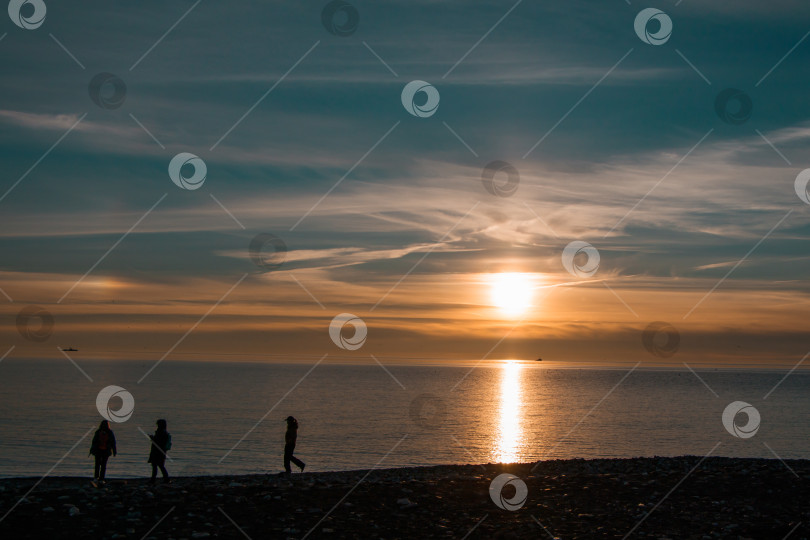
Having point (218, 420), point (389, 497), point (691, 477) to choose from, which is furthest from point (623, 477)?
point (218, 420)

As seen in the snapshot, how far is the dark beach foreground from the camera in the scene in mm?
17938

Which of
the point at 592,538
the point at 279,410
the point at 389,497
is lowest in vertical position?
the point at 592,538

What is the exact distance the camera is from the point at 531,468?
96.9ft

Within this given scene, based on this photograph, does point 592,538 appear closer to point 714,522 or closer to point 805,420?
point 714,522

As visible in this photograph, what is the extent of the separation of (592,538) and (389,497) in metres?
6.30

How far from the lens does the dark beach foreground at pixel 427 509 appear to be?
17938 millimetres
